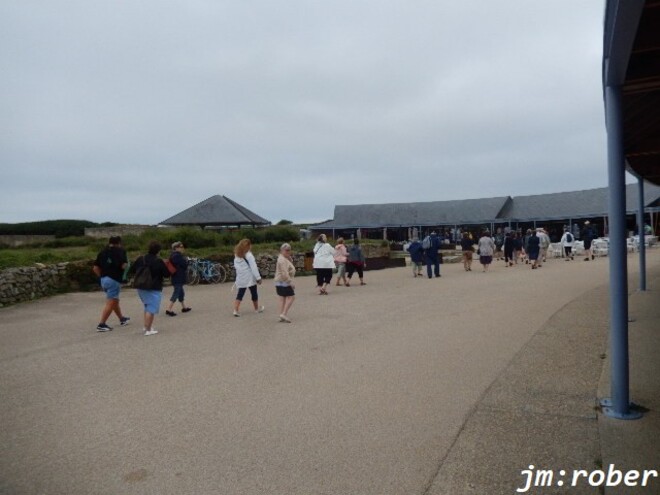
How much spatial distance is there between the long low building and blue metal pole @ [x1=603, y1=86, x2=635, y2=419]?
105 ft

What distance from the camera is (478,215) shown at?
125 feet

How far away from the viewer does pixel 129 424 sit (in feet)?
13.5

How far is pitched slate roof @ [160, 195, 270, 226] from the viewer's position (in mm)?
28719

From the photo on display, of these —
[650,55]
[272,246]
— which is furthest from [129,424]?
[272,246]

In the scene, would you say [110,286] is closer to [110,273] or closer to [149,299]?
[110,273]

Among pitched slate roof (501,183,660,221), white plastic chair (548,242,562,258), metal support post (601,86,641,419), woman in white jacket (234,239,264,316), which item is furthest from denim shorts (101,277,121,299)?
pitched slate roof (501,183,660,221)

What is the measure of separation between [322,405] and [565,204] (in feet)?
122

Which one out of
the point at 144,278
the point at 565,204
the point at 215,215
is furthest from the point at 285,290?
the point at 565,204

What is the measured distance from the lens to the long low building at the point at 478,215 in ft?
116

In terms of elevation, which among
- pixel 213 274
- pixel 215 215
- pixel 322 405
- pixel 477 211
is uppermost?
pixel 477 211

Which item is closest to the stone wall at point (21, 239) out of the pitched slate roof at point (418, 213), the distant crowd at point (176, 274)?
the distant crowd at point (176, 274)

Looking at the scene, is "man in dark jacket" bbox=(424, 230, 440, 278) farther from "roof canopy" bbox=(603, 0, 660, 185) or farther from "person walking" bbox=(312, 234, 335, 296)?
"roof canopy" bbox=(603, 0, 660, 185)

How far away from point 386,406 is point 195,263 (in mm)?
13341

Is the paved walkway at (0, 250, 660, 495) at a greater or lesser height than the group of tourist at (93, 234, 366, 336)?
lesser
